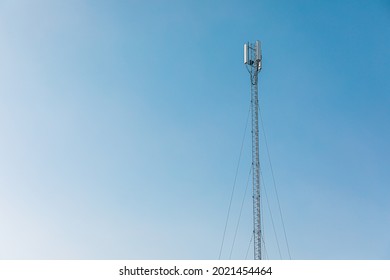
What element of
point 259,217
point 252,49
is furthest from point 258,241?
point 252,49

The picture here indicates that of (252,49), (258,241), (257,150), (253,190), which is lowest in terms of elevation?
(258,241)
